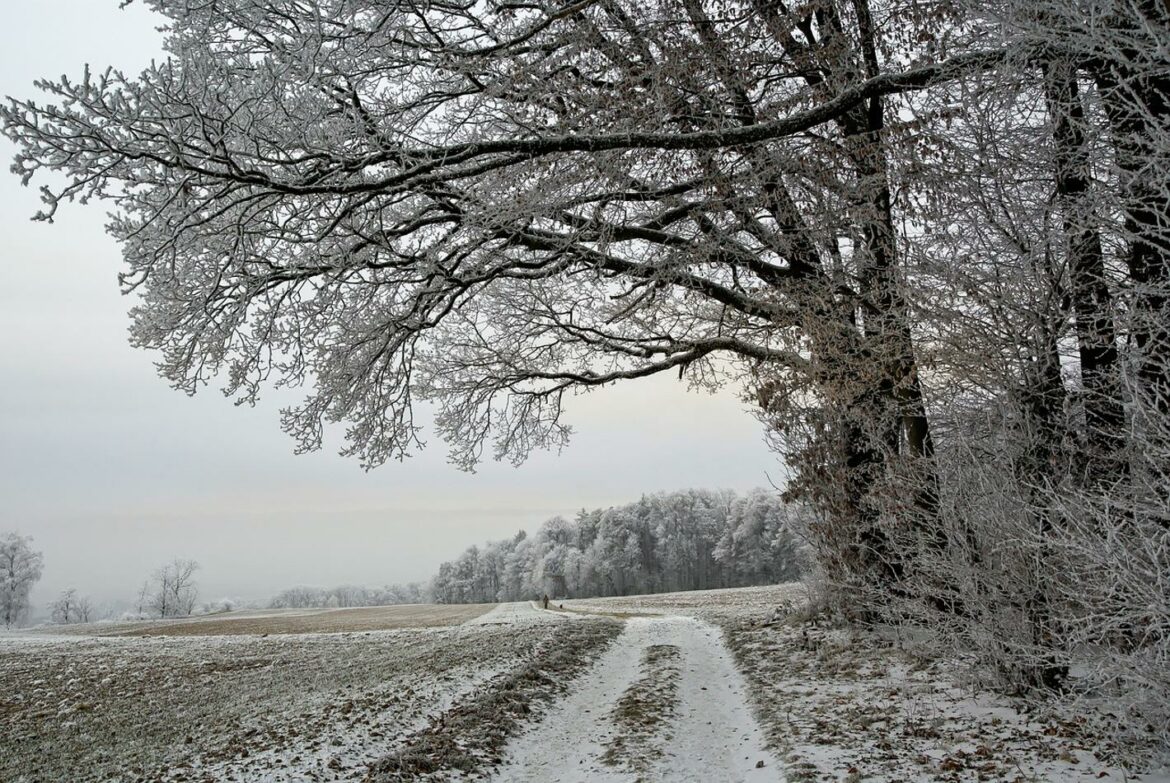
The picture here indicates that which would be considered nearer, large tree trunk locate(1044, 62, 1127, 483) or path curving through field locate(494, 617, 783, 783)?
large tree trunk locate(1044, 62, 1127, 483)

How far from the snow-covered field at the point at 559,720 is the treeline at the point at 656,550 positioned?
171ft

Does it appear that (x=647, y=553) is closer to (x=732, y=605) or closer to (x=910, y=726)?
(x=732, y=605)

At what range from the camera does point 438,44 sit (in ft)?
26.8

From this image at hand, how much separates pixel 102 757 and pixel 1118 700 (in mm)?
8823

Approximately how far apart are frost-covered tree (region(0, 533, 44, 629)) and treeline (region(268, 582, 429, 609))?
40643 millimetres

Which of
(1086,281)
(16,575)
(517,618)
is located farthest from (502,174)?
(16,575)

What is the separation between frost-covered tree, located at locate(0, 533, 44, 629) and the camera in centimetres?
5231

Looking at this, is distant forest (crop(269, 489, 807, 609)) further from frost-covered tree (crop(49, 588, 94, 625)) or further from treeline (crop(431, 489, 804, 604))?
frost-covered tree (crop(49, 588, 94, 625))

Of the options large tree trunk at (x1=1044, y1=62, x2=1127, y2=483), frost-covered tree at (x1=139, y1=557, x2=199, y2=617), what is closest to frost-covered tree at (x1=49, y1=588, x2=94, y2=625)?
frost-covered tree at (x1=139, y1=557, x2=199, y2=617)

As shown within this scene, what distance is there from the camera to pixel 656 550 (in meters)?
73.0

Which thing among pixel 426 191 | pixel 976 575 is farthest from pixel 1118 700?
pixel 426 191

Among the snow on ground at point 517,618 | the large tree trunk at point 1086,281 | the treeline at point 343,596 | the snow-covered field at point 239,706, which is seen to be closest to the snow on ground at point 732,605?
the snow on ground at point 517,618

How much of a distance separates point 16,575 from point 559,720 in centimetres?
6368

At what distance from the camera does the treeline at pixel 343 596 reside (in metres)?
96.4
